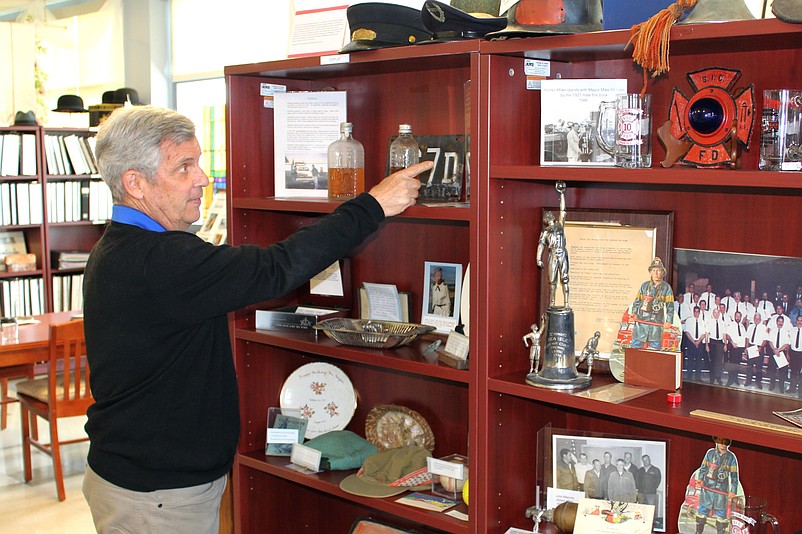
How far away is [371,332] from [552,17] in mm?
914

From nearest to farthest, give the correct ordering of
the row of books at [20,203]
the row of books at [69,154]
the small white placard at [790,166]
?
the small white placard at [790,166], the row of books at [20,203], the row of books at [69,154]

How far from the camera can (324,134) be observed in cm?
246

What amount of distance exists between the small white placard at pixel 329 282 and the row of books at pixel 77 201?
179 inches

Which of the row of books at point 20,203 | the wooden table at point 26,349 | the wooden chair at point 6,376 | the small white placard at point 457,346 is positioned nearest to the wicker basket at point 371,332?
the small white placard at point 457,346

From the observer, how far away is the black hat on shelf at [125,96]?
6.43 meters

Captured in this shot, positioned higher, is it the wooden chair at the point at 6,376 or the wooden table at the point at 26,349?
the wooden table at the point at 26,349

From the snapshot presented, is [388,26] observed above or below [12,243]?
above

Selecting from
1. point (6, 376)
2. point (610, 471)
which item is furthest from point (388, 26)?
point (6, 376)

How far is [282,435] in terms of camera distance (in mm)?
2520

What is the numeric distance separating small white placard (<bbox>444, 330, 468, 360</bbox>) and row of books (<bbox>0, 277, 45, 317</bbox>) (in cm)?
520

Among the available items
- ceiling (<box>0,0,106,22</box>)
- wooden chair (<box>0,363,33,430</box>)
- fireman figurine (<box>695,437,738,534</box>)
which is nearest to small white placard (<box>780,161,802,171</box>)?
fireman figurine (<box>695,437,738,534</box>)

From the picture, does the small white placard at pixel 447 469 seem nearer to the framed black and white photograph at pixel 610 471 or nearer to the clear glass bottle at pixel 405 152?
the framed black and white photograph at pixel 610 471

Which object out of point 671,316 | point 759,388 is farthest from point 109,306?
point 759,388

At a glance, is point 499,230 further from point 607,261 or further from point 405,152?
point 405,152
